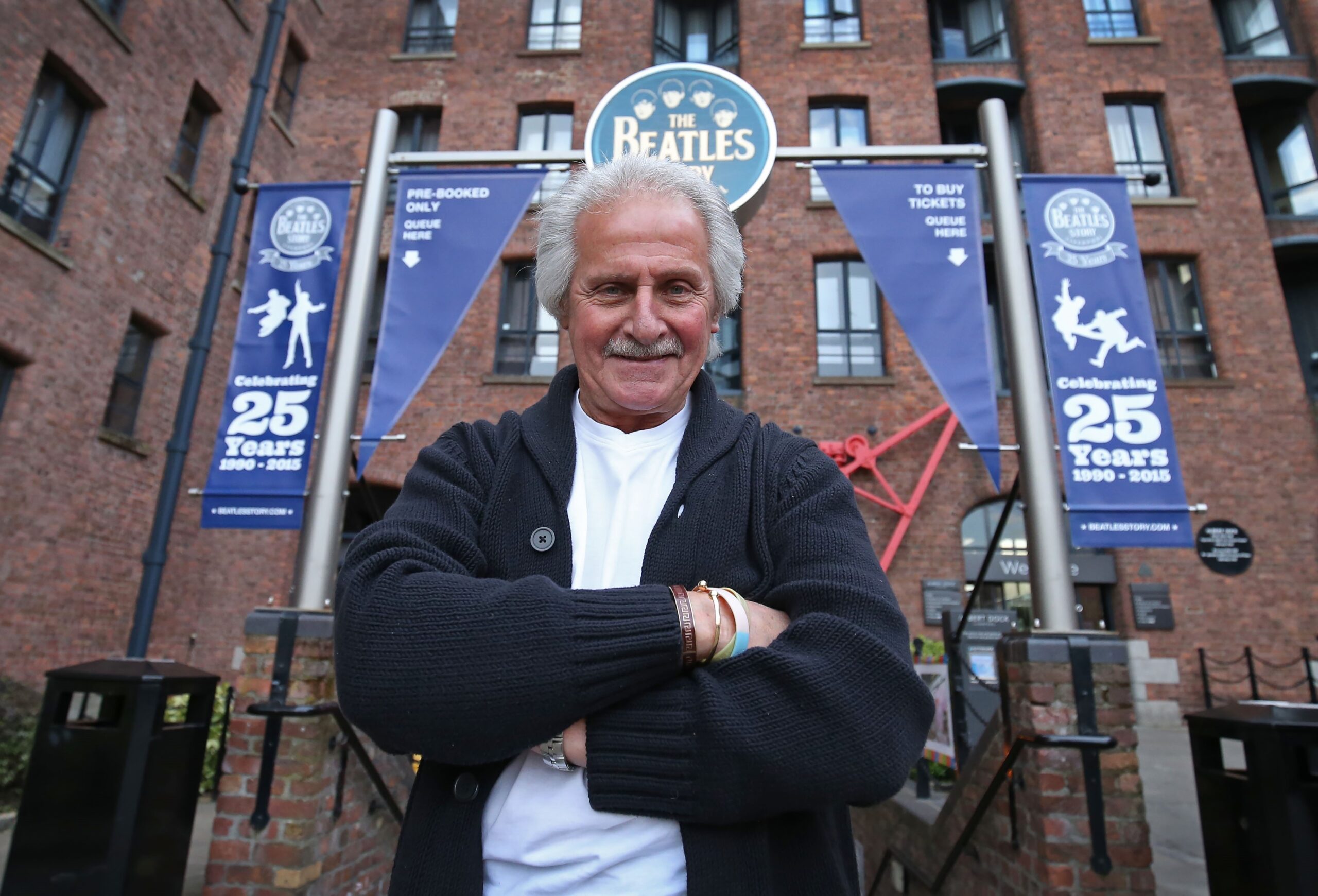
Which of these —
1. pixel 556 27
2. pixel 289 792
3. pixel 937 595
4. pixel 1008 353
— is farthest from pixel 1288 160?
pixel 289 792

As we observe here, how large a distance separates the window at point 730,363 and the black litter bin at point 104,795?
→ 8799mm

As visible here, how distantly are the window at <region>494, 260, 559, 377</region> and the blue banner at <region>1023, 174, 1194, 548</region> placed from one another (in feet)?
26.6

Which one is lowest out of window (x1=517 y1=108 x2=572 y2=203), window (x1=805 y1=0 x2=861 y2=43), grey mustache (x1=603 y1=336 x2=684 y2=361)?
grey mustache (x1=603 y1=336 x2=684 y2=361)

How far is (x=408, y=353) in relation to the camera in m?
4.24

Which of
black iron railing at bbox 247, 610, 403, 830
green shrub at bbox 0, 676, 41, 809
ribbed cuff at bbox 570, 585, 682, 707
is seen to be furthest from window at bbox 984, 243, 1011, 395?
green shrub at bbox 0, 676, 41, 809

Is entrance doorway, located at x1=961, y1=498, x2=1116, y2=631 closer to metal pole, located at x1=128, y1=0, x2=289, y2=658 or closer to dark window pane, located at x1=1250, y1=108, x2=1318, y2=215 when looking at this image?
dark window pane, located at x1=1250, y1=108, x2=1318, y2=215

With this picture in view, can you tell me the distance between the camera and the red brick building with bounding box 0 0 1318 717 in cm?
900

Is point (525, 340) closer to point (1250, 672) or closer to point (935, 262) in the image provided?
point (935, 262)

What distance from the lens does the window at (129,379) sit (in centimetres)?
977

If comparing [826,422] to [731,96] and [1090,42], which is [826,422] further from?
[1090,42]

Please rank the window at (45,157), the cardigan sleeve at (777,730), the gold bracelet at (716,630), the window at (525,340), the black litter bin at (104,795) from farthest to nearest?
1. the window at (525,340)
2. the window at (45,157)
3. the black litter bin at (104,795)
4. the gold bracelet at (716,630)
5. the cardigan sleeve at (777,730)

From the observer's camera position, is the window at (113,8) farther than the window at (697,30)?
No

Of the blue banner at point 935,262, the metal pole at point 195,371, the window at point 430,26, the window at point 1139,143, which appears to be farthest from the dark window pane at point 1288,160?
the metal pole at point 195,371

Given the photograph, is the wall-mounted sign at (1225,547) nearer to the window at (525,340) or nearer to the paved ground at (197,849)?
the window at (525,340)
